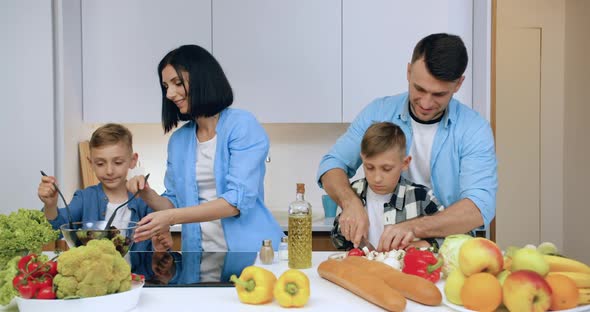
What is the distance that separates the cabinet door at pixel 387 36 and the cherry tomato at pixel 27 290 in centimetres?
256

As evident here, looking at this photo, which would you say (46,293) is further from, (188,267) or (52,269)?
(188,267)

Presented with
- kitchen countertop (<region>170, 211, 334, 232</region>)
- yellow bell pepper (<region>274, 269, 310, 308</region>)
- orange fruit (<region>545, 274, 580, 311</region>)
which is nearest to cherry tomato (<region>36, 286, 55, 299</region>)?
yellow bell pepper (<region>274, 269, 310, 308</region>)

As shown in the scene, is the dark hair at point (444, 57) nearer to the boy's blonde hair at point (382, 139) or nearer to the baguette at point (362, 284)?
the boy's blonde hair at point (382, 139)

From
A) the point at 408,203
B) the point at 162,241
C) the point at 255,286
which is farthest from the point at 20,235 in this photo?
the point at 408,203

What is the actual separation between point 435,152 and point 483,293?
100 centimetres

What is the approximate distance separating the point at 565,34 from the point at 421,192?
379 centimetres

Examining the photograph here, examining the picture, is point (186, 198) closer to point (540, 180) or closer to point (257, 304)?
point (257, 304)

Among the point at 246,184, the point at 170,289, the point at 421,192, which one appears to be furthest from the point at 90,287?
the point at 421,192

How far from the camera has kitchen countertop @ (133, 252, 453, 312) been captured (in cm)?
149

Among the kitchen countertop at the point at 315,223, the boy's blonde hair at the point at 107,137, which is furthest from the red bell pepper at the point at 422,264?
the kitchen countertop at the point at 315,223

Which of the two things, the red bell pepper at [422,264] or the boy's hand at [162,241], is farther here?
the boy's hand at [162,241]

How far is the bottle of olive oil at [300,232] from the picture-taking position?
1849 mm

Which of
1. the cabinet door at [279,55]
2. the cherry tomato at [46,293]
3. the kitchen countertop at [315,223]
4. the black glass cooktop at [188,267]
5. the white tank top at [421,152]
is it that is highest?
the cabinet door at [279,55]

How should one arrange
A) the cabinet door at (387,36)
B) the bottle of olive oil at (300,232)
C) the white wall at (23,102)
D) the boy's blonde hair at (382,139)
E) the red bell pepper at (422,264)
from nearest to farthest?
1. the red bell pepper at (422,264)
2. the bottle of olive oil at (300,232)
3. the boy's blonde hair at (382,139)
4. the white wall at (23,102)
5. the cabinet door at (387,36)
